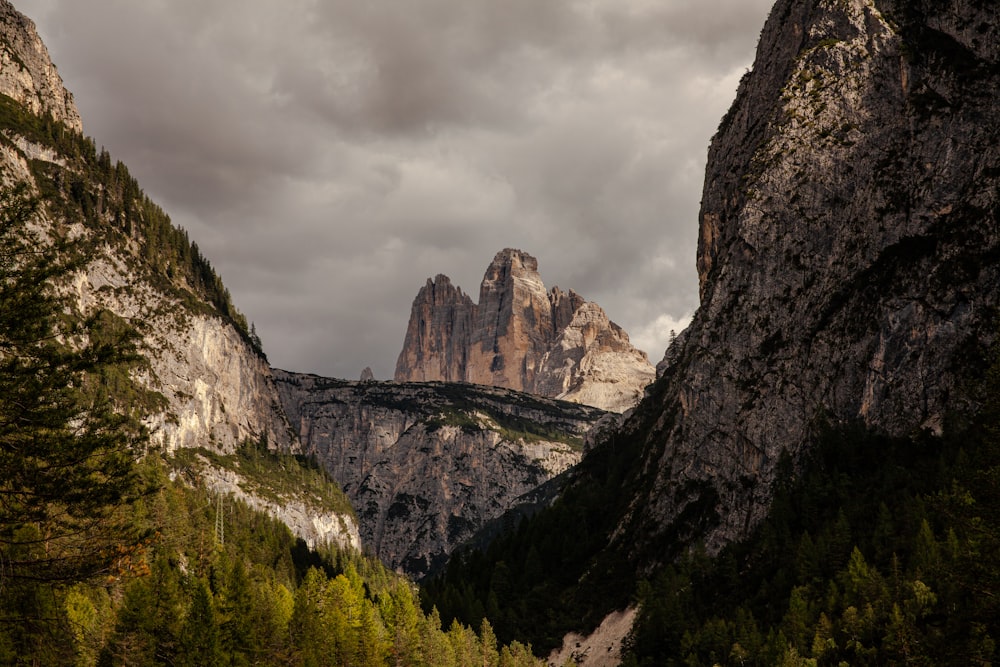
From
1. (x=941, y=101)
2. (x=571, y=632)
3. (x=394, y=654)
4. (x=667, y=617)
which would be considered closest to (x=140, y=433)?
(x=394, y=654)

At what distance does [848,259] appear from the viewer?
156 metres

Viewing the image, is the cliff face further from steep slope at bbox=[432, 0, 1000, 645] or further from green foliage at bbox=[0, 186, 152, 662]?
green foliage at bbox=[0, 186, 152, 662]

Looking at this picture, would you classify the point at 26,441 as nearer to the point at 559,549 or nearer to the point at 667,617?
the point at 667,617

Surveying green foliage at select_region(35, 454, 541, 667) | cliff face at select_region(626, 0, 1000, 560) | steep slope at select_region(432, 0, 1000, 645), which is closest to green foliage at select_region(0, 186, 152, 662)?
green foliage at select_region(35, 454, 541, 667)

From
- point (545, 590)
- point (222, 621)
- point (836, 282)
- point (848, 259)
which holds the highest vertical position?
point (848, 259)

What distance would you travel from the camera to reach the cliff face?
455 ft

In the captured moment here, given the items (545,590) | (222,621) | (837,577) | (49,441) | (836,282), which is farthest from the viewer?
(545,590)

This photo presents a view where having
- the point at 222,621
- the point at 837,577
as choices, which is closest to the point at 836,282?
the point at 837,577

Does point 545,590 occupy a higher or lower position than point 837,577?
lower

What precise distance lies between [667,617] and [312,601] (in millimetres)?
64101

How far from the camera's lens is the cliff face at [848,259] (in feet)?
455

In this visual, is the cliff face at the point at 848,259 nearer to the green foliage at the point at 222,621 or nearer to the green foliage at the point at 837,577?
the green foliage at the point at 837,577

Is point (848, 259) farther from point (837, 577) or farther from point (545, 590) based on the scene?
point (545, 590)

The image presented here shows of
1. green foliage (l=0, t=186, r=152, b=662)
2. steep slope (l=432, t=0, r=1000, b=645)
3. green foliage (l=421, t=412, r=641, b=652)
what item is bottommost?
green foliage (l=421, t=412, r=641, b=652)
